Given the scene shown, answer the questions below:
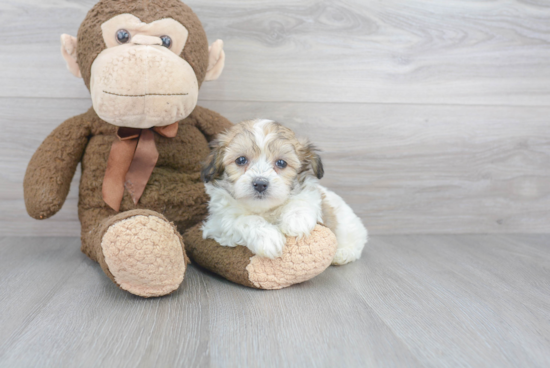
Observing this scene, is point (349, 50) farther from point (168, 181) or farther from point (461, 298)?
point (461, 298)

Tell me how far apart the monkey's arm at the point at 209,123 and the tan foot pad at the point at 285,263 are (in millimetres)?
537

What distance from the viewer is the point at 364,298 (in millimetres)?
1305

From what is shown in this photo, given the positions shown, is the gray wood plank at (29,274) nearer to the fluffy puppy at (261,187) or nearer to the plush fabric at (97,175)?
the plush fabric at (97,175)

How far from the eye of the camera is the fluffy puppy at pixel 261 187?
51.0 inches

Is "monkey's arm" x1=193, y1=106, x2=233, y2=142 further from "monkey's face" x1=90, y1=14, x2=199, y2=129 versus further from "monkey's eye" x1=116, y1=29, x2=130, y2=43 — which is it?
"monkey's eye" x1=116, y1=29, x2=130, y2=43

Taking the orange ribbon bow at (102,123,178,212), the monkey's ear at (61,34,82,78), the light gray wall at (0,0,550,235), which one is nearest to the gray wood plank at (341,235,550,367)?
the light gray wall at (0,0,550,235)

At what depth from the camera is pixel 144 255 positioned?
1.14 m

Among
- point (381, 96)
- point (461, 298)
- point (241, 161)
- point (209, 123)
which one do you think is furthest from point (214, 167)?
point (381, 96)

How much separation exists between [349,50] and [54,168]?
1.35 metres

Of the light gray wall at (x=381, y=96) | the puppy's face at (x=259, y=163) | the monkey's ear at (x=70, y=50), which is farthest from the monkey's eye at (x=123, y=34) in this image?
the light gray wall at (x=381, y=96)

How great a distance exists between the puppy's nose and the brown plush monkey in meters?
0.22

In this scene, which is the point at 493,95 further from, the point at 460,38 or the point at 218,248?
the point at 218,248

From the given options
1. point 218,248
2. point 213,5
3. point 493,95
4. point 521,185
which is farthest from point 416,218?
point 213,5

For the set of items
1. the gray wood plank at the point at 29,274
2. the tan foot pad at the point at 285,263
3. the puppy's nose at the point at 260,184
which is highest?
the puppy's nose at the point at 260,184
